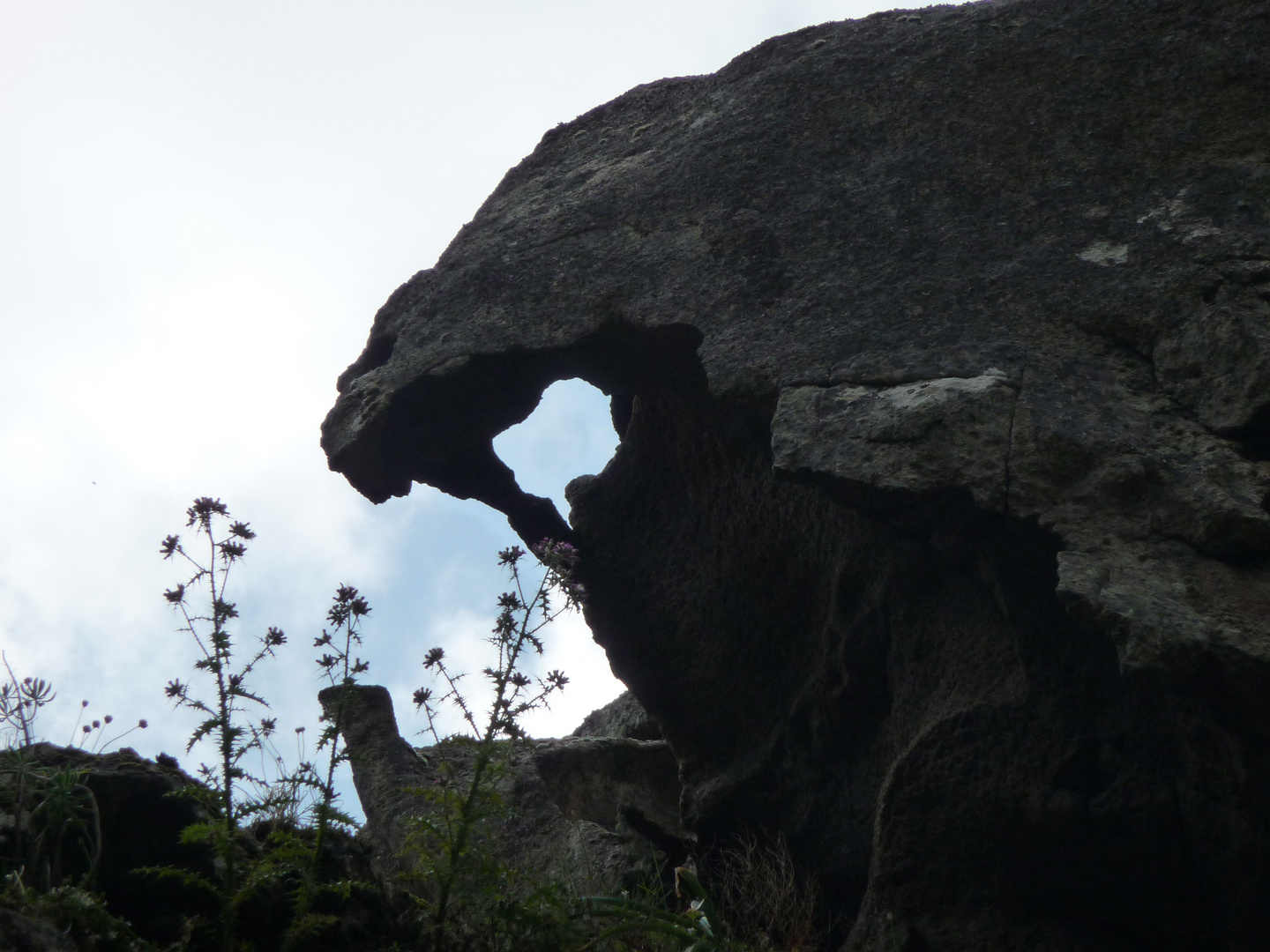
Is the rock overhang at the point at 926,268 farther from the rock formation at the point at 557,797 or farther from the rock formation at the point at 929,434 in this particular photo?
the rock formation at the point at 557,797

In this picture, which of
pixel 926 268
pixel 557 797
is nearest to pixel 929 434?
pixel 926 268

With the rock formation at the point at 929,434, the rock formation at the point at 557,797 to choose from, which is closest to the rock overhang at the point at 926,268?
the rock formation at the point at 929,434

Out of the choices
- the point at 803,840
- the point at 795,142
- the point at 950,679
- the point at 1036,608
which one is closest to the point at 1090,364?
the point at 1036,608

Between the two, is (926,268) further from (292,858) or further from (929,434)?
(292,858)

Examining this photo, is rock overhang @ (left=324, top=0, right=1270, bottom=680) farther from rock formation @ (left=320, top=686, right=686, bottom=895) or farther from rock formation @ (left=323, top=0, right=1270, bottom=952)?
rock formation @ (left=320, top=686, right=686, bottom=895)

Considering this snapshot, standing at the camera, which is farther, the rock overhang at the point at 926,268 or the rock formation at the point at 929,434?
the rock overhang at the point at 926,268

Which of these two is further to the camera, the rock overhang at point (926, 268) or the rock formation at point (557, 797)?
the rock formation at point (557, 797)

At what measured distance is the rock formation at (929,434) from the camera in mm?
4051

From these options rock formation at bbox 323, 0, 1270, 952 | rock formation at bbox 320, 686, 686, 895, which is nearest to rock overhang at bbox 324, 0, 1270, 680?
rock formation at bbox 323, 0, 1270, 952

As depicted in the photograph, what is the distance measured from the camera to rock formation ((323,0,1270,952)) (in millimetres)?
4051

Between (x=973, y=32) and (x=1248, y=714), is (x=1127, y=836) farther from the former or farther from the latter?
(x=973, y=32)

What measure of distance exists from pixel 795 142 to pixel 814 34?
944 millimetres

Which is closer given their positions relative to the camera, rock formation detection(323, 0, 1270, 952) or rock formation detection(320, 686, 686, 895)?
rock formation detection(323, 0, 1270, 952)

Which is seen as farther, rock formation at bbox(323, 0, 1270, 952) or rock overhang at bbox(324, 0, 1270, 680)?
rock overhang at bbox(324, 0, 1270, 680)
